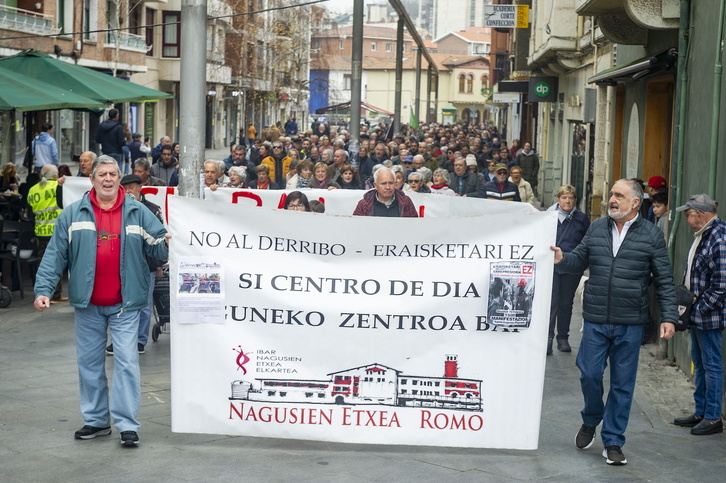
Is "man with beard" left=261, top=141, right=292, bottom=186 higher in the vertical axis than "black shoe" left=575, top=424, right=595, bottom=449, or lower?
higher

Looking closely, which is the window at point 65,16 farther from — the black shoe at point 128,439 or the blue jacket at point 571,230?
the black shoe at point 128,439

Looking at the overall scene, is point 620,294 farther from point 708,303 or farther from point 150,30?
point 150,30

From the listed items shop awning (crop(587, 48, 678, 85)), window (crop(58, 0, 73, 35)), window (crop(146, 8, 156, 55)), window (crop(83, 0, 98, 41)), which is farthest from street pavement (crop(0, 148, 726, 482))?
window (crop(146, 8, 156, 55))

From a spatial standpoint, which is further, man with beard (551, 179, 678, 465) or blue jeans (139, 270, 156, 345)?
blue jeans (139, 270, 156, 345)

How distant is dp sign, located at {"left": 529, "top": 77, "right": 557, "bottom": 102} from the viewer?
3027 centimetres

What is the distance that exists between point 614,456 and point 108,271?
331 centimetres

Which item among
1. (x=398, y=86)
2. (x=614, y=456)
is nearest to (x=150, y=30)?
(x=398, y=86)

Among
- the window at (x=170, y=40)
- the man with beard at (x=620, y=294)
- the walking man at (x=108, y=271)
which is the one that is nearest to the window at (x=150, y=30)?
the window at (x=170, y=40)

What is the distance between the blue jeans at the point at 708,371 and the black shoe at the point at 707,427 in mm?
34

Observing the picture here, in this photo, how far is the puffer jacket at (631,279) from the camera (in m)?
6.95

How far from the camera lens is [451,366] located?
6.92 metres

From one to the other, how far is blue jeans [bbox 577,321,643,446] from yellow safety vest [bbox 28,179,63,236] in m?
8.03

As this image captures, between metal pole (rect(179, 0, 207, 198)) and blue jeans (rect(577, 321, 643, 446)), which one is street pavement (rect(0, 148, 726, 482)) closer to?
blue jeans (rect(577, 321, 643, 446))

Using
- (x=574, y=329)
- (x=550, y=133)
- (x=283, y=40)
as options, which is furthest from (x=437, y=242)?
(x=283, y=40)
